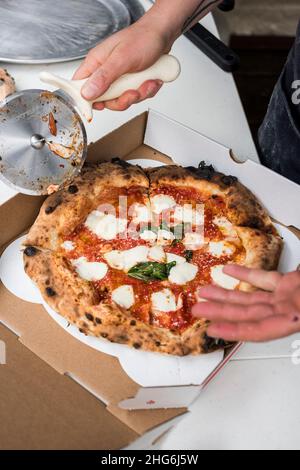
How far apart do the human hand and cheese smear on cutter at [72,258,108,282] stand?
352mm

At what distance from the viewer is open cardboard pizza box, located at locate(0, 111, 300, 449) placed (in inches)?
42.9

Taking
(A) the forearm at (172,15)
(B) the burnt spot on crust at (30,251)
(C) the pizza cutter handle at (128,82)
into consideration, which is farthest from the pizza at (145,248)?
(A) the forearm at (172,15)

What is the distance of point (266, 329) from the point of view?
2.93 ft

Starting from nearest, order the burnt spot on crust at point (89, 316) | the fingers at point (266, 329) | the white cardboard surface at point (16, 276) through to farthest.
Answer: the fingers at point (266, 329) → the burnt spot on crust at point (89, 316) → the white cardboard surface at point (16, 276)

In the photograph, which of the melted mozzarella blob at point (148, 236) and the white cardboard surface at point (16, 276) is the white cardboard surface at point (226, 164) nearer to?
the melted mozzarella blob at point (148, 236)

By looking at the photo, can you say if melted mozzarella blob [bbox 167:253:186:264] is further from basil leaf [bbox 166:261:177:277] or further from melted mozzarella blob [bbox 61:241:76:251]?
melted mozzarella blob [bbox 61:241:76:251]

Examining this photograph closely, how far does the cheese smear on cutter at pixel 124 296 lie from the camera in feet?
4.21

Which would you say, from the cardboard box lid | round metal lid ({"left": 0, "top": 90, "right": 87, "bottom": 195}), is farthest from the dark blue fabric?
the cardboard box lid

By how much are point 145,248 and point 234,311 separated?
499 mm

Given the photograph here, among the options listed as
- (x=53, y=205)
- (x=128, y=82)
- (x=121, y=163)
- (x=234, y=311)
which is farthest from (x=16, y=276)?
(x=234, y=311)

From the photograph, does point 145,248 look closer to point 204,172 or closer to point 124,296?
point 124,296

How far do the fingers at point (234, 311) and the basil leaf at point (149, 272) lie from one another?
0.41 metres
